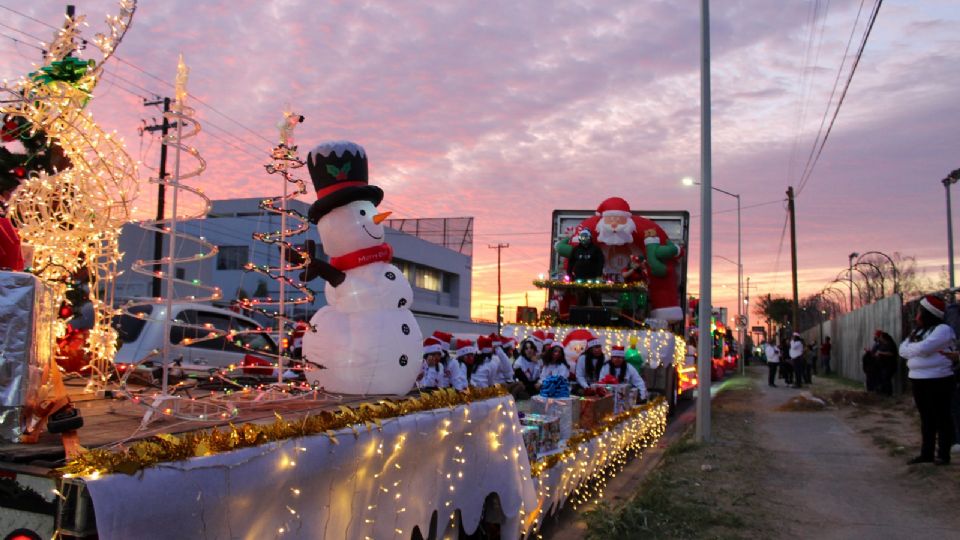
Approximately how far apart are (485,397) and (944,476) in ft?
19.3

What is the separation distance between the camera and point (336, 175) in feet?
21.4

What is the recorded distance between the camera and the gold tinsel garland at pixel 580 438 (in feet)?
21.4

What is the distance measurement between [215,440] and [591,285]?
550 inches

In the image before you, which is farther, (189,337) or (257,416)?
(189,337)

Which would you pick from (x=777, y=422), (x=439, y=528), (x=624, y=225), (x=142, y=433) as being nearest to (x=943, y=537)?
(x=439, y=528)

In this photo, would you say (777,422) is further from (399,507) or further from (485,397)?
(399,507)

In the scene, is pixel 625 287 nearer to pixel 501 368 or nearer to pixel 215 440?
pixel 501 368

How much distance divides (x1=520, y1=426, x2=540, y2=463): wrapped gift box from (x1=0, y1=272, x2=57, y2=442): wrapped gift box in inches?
160

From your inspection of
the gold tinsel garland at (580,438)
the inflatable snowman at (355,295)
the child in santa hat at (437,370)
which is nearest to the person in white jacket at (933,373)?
the gold tinsel garland at (580,438)

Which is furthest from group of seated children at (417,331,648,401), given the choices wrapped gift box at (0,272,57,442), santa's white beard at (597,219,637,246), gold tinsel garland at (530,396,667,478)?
wrapped gift box at (0,272,57,442)

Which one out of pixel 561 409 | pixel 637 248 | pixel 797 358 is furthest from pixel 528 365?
pixel 797 358

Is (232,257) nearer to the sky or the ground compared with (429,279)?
nearer to the sky

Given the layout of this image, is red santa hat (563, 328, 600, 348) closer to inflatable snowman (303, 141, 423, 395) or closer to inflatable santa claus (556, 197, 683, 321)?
inflatable santa claus (556, 197, 683, 321)

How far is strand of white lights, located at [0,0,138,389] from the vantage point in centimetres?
529
